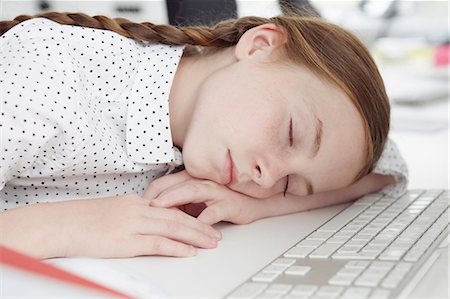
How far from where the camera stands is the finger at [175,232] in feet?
2.56

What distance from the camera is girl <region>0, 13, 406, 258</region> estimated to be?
825mm

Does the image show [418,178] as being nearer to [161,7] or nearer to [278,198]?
[278,198]

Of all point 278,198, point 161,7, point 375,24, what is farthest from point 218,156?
point 375,24

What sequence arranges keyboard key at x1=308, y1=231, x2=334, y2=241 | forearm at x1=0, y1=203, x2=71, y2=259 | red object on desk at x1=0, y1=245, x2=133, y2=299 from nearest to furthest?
red object on desk at x1=0, y1=245, x2=133, y2=299 < forearm at x1=0, y1=203, x2=71, y2=259 < keyboard key at x1=308, y1=231, x2=334, y2=241

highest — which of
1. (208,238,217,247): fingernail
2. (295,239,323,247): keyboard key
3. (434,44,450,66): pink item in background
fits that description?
(208,238,217,247): fingernail

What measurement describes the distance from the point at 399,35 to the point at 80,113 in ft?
6.50

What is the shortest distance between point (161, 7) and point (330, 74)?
700 millimetres

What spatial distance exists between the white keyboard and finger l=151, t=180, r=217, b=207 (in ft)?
0.49

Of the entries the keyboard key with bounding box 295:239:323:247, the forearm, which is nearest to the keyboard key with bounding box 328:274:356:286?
the keyboard key with bounding box 295:239:323:247

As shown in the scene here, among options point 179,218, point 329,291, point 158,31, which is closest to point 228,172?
point 179,218

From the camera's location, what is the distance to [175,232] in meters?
0.79

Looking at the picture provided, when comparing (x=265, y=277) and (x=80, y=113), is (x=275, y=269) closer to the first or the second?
(x=265, y=277)

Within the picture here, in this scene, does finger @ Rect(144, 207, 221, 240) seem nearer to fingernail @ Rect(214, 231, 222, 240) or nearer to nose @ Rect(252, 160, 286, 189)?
fingernail @ Rect(214, 231, 222, 240)

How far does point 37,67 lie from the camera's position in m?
0.84
